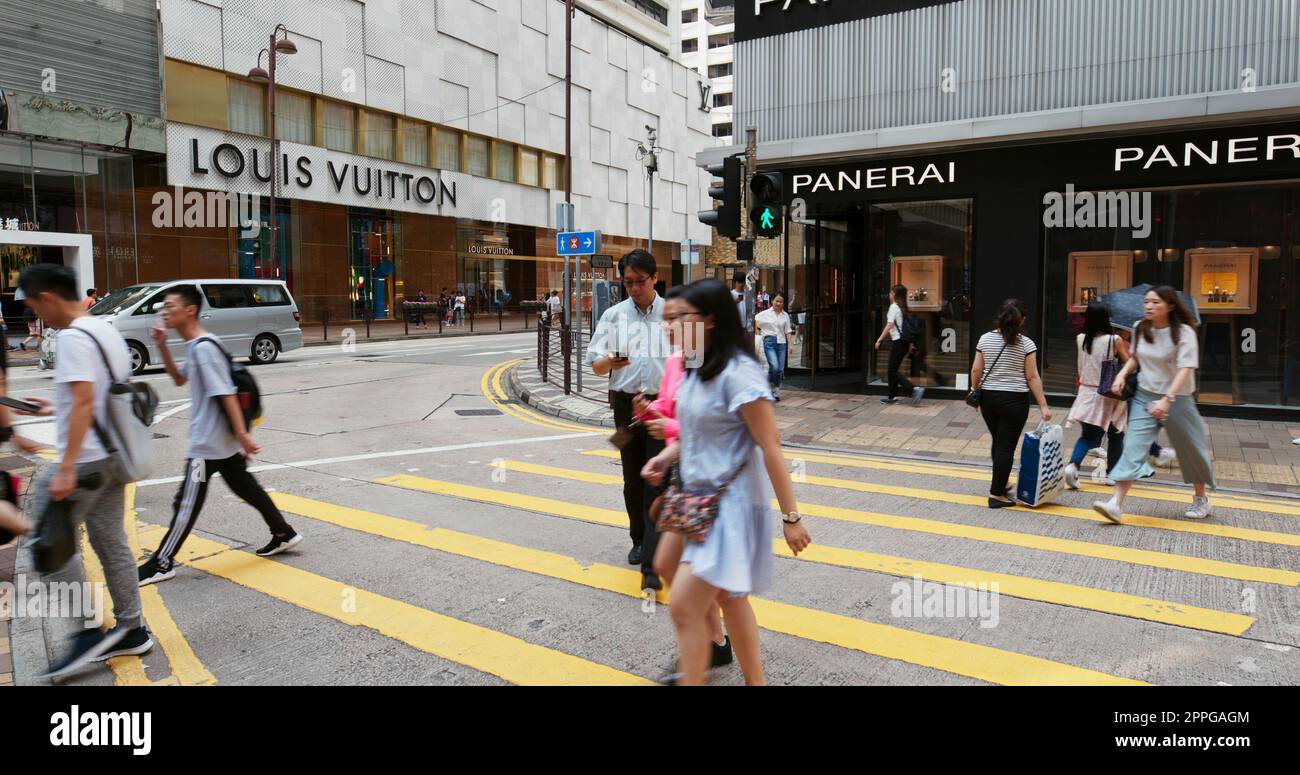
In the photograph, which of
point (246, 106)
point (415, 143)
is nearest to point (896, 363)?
point (246, 106)

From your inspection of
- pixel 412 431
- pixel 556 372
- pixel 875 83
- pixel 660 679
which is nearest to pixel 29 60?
pixel 556 372

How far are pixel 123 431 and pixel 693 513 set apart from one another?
2811mm

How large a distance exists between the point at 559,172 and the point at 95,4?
23.7 meters

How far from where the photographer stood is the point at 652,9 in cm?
5981

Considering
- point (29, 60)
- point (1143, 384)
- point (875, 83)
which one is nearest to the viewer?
point (1143, 384)

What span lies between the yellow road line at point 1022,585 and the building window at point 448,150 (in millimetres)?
34033

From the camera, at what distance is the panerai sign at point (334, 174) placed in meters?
29.1

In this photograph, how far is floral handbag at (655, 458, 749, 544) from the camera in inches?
124

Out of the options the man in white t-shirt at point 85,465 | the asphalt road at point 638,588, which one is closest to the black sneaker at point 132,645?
the man in white t-shirt at point 85,465

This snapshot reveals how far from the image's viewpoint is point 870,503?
7180 millimetres

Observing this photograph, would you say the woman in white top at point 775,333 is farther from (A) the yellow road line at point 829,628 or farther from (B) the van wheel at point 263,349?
(B) the van wheel at point 263,349

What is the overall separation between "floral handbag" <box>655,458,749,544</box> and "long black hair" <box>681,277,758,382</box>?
378 mm
